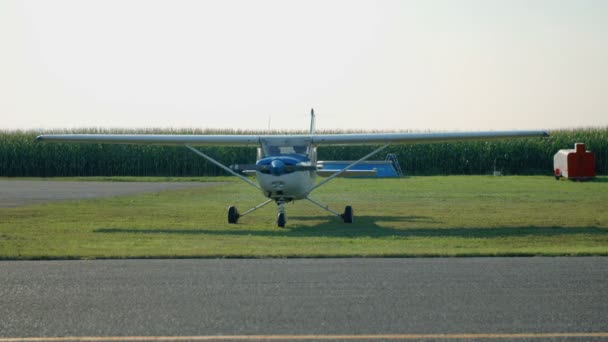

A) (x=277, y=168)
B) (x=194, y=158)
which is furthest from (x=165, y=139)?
(x=194, y=158)

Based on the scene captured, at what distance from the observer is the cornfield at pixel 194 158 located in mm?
53312

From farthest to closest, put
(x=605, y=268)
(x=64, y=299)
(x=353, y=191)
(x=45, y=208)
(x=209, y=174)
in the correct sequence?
1. (x=209, y=174)
2. (x=353, y=191)
3. (x=45, y=208)
4. (x=605, y=268)
5. (x=64, y=299)

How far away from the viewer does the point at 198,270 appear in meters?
10.3

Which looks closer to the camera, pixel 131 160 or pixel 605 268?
pixel 605 268

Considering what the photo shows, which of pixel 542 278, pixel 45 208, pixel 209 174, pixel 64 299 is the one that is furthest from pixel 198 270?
pixel 209 174

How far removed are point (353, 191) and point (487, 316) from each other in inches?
1017

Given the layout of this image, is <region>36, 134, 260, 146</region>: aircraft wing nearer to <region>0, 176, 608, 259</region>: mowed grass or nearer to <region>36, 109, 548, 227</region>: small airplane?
<region>36, 109, 548, 227</region>: small airplane

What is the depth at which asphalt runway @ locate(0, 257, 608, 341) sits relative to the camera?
21.3 ft

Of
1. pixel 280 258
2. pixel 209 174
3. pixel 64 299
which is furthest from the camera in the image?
pixel 209 174

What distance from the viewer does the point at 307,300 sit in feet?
25.9

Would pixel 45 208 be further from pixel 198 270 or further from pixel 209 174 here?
pixel 209 174

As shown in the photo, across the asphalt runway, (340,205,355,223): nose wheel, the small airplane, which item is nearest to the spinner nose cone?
the small airplane

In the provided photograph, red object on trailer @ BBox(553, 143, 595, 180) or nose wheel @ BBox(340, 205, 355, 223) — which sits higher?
red object on trailer @ BBox(553, 143, 595, 180)

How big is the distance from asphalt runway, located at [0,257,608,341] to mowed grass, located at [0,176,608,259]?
1.50 meters
